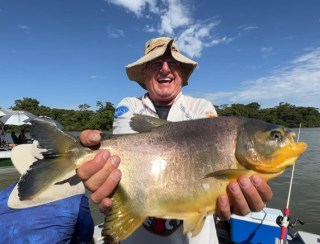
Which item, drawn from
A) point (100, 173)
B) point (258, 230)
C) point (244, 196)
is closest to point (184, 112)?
point (244, 196)

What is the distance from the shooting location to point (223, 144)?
2.37m

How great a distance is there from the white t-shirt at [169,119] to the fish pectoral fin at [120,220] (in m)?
0.89

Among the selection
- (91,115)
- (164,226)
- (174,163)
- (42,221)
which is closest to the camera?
(174,163)

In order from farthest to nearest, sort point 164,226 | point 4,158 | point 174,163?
point 4,158 < point 164,226 < point 174,163

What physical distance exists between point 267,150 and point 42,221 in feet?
9.81

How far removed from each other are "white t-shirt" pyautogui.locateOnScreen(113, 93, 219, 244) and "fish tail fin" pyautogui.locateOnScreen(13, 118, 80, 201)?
926mm

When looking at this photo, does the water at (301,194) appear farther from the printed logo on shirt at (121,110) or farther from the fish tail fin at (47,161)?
the fish tail fin at (47,161)

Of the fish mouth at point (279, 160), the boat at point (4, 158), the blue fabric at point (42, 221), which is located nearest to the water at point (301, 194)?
the boat at point (4, 158)

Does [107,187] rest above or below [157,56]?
below

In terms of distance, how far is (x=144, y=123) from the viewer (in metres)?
2.56

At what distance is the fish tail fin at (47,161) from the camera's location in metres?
2.21

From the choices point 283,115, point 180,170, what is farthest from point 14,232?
point 283,115

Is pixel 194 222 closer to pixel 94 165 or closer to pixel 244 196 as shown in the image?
pixel 244 196

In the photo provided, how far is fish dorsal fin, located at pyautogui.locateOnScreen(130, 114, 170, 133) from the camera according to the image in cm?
254
